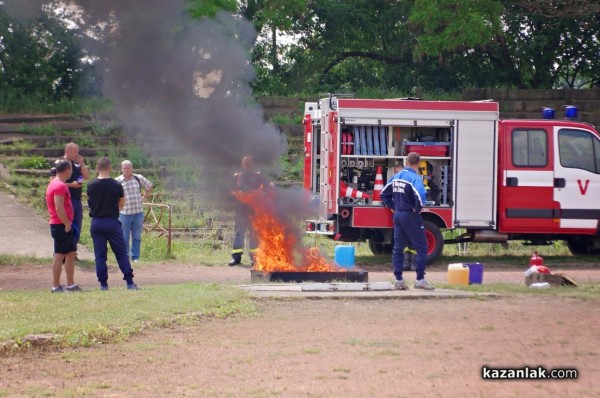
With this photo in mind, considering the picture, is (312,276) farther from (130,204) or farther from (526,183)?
(526,183)

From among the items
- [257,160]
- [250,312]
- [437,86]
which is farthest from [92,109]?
[250,312]

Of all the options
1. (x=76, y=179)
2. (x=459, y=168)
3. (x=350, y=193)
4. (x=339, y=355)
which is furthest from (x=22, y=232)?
(x=339, y=355)

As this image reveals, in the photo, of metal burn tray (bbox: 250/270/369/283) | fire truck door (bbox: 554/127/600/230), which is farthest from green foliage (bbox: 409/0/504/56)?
metal burn tray (bbox: 250/270/369/283)

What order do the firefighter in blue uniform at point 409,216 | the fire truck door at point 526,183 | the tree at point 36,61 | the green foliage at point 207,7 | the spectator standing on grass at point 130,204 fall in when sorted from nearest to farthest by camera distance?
the firefighter in blue uniform at point 409,216 → the green foliage at point 207,7 → the spectator standing on grass at point 130,204 → the fire truck door at point 526,183 → the tree at point 36,61

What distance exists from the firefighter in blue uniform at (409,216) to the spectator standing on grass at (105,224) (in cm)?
372

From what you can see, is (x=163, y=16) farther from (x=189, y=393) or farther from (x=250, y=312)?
(x=189, y=393)

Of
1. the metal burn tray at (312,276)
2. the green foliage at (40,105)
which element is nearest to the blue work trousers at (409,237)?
the metal burn tray at (312,276)

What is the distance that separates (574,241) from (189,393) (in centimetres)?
1321

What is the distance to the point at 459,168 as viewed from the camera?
17.4m

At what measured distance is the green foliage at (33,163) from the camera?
82.0ft

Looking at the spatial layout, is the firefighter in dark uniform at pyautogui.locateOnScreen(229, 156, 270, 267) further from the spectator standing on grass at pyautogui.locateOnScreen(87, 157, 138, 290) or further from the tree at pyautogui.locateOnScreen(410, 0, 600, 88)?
the tree at pyautogui.locateOnScreen(410, 0, 600, 88)

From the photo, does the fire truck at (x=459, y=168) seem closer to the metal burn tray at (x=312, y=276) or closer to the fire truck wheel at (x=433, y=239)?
the fire truck wheel at (x=433, y=239)

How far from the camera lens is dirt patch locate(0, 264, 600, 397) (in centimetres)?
757

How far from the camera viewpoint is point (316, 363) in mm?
8430
